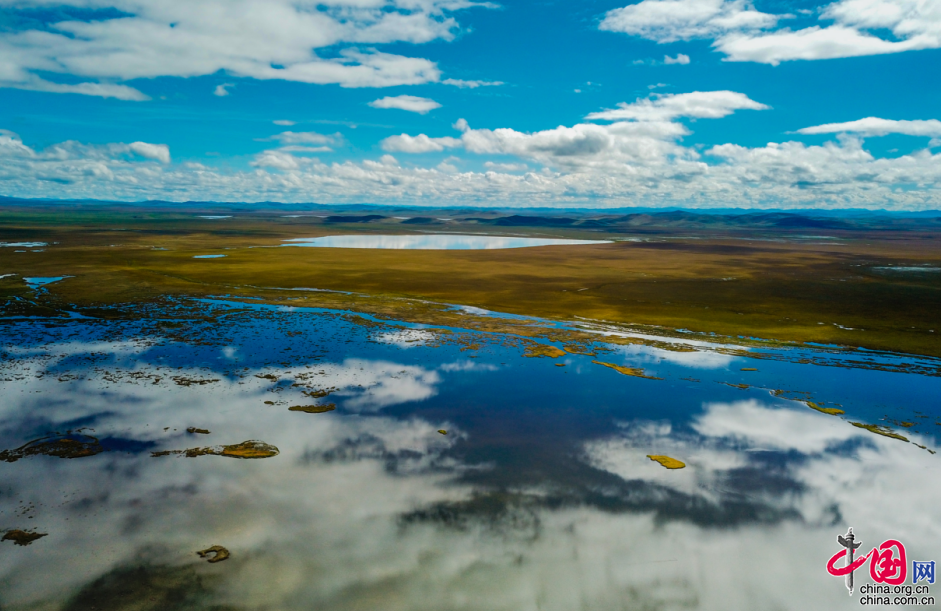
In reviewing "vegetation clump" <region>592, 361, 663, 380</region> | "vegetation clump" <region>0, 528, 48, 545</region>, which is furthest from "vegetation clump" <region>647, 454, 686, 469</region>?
"vegetation clump" <region>0, 528, 48, 545</region>

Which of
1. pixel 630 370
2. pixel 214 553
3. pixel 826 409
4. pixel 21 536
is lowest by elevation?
pixel 214 553

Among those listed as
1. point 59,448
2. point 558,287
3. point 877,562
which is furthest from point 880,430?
point 558,287

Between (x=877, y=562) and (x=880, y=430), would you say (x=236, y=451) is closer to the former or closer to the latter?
(x=877, y=562)

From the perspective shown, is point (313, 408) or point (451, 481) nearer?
point (451, 481)

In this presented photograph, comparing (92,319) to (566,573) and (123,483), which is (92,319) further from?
(566,573)

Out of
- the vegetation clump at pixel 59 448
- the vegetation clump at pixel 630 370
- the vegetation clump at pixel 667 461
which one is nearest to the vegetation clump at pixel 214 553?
the vegetation clump at pixel 59 448

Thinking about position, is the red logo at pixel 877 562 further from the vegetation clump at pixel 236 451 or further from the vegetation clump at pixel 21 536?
the vegetation clump at pixel 21 536

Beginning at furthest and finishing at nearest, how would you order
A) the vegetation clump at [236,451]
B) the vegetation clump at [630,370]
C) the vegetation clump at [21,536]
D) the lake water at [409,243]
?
the lake water at [409,243]
the vegetation clump at [630,370]
the vegetation clump at [236,451]
the vegetation clump at [21,536]

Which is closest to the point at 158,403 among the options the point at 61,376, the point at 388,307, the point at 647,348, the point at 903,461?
the point at 61,376
